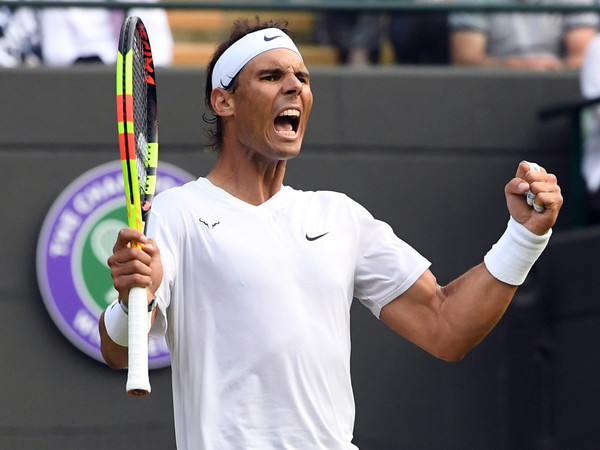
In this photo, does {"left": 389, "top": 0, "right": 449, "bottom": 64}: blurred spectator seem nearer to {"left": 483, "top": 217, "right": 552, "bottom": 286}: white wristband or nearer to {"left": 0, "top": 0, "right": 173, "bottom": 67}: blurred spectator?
{"left": 0, "top": 0, "right": 173, "bottom": 67}: blurred spectator

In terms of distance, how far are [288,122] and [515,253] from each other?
0.80 meters

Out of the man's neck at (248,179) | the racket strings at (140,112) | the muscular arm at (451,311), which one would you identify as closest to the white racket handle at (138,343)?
the racket strings at (140,112)

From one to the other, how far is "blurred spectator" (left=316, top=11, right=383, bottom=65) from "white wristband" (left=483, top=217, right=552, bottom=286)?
3485 mm

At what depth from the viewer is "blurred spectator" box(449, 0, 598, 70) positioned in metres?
7.02

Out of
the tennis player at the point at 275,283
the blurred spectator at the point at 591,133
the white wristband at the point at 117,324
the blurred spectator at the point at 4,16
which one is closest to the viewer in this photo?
the white wristband at the point at 117,324

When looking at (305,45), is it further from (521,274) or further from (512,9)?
(521,274)

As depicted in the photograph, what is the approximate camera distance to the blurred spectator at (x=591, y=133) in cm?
657

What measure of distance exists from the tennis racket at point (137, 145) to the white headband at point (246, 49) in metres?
0.23

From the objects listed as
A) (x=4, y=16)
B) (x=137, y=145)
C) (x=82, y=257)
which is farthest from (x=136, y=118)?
(x=4, y=16)

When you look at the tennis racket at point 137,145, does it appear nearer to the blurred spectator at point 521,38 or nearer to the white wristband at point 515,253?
the white wristband at point 515,253

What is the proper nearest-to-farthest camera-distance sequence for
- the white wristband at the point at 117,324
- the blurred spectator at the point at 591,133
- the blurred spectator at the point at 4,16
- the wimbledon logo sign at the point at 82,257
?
1. the white wristband at the point at 117,324
2. the wimbledon logo sign at the point at 82,257
3. the blurred spectator at the point at 4,16
4. the blurred spectator at the point at 591,133

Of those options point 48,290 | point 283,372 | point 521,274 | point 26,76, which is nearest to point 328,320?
point 283,372

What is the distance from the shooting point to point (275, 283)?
355cm

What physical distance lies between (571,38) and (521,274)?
3.89m
